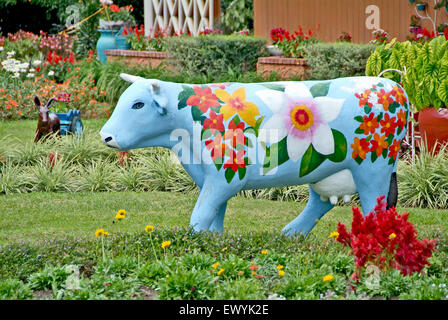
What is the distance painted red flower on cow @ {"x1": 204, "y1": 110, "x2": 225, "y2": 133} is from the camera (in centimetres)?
513

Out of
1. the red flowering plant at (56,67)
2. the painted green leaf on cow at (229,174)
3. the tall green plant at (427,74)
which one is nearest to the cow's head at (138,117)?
the painted green leaf on cow at (229,174)

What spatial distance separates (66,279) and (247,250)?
1.36 meters

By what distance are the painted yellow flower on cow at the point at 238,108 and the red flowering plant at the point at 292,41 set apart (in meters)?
8.49

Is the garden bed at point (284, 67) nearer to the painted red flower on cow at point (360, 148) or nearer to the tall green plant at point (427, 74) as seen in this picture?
the tall green plant at point (427, 74)

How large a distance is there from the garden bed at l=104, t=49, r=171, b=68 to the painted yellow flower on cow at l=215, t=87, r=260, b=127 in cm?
976

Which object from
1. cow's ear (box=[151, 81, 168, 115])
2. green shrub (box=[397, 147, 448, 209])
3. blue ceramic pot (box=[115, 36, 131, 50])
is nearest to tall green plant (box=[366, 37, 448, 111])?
green shrub (box=[397, 147, 448, 209])

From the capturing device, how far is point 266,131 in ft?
17.0

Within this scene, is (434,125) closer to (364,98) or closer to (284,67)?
(364,98)

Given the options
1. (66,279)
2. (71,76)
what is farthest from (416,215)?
(71,76)

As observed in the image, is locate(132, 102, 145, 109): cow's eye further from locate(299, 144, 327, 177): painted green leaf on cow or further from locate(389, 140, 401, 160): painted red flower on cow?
locate(389, 140, 401, 160): painted red flower on cow

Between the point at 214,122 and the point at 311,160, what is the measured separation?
76cm

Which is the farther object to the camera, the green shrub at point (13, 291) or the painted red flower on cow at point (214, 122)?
the painted red flower on cow at point (214, 122)

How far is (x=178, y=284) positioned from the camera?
4203mm

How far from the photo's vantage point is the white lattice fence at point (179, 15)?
54.6 feet
